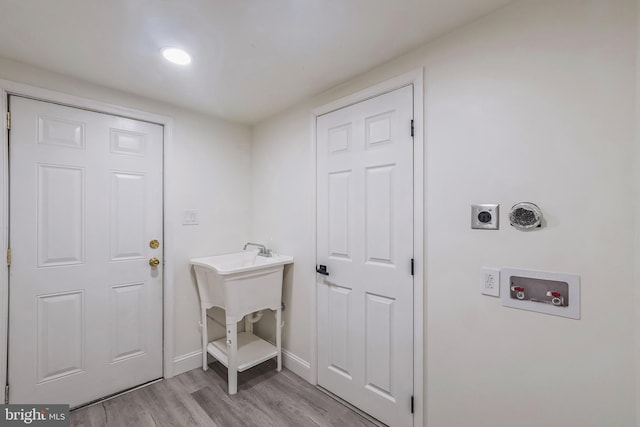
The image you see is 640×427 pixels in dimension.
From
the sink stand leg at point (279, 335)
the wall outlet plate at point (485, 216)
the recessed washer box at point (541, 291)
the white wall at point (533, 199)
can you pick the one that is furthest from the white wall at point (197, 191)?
the recessed washer box at point (541, 291)

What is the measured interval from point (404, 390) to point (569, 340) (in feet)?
2.86

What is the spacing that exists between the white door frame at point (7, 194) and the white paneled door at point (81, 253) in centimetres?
3

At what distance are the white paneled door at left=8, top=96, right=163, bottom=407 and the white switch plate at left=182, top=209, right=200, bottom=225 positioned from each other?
0.20m

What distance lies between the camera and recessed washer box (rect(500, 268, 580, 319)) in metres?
1.08

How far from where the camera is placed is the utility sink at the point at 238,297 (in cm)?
199

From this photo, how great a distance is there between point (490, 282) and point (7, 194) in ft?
8.82

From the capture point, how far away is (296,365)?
2.27 metres

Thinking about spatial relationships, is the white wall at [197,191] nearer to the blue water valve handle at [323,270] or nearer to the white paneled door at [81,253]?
the white paneled door at [81,253]

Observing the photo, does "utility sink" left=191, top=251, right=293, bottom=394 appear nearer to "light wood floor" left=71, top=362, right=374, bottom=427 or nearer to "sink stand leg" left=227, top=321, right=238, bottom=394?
"sink stand leg" left=227, top=321, right=238, bottom=394

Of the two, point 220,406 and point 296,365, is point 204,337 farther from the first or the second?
point 296,365

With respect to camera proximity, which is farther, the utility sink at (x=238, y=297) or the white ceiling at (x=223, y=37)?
the utility sink at (x=238, y=297)

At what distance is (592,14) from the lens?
1.04 m

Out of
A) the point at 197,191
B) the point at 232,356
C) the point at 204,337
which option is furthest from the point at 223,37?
the point at 204,337

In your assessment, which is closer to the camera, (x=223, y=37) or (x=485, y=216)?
(x=485, y=216)
